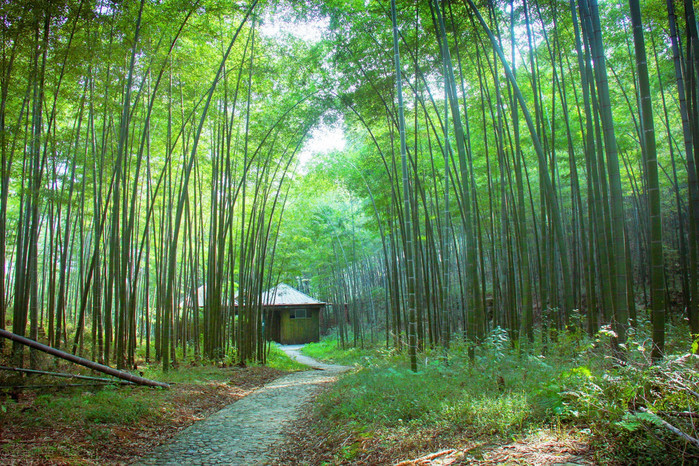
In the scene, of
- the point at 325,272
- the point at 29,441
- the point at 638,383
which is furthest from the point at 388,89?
the point at 325,272

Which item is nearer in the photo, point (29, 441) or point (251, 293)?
point (29, 441)

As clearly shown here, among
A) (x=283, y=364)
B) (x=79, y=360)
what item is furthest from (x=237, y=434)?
(x=283, y=364)

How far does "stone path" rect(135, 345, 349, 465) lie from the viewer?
99.7 inches

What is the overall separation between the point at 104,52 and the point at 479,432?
494 centimetres

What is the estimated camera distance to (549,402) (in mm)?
2146

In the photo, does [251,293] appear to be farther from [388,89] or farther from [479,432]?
[479,432]

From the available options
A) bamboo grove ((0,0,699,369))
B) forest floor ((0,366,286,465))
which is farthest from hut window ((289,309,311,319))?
forest floor ((0,366,286,465))

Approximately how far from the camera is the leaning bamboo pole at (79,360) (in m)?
3.03

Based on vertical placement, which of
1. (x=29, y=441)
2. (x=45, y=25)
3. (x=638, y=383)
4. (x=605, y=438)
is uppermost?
(x=45, y=25)

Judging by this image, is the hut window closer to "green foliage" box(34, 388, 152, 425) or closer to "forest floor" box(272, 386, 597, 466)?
"green foliage" box(34, 388, 152, 425)

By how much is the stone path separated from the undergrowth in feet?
1.46

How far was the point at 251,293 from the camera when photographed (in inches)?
288

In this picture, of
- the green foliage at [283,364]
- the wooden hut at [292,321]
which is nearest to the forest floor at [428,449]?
the green foliage at [283,364]

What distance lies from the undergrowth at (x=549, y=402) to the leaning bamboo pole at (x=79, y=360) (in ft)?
5.68
